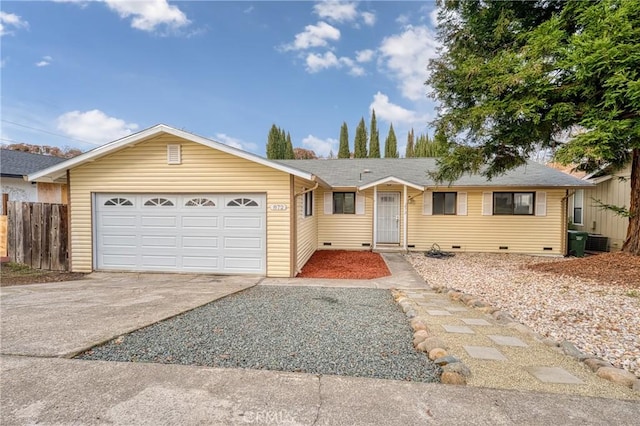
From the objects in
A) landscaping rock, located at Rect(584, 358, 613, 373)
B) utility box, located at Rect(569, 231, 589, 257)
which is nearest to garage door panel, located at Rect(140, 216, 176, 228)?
landscaping rock, located at Rect(584, 358, 613, 373)

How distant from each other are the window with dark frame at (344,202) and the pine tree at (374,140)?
18.4 meters

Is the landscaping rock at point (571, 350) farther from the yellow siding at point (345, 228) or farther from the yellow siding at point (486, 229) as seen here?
the yellow siding at point (345, 228)

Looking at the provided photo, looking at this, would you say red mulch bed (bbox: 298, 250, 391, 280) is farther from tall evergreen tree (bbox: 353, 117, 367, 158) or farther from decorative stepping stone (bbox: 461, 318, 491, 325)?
tall evergreen tree (bbox: 353, 117, 367, 158)

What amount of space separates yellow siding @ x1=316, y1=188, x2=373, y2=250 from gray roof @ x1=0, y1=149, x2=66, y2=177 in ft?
43.1

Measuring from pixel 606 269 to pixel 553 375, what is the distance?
22.2 ft

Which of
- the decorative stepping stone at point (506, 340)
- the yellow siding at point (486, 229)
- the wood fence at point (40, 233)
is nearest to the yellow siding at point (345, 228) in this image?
the yellow siding at point (486, 229)

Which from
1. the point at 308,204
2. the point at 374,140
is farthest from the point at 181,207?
the point at 374,140

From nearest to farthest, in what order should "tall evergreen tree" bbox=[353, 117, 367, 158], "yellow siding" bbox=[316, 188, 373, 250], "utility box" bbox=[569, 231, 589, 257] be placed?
"utility box" bbox=[569, 231, 589, 257] → "yellow siding" bbox=[316, 188, 373, 250] → "tall evergreen tree" bbox=[353, 117, 367, 158]

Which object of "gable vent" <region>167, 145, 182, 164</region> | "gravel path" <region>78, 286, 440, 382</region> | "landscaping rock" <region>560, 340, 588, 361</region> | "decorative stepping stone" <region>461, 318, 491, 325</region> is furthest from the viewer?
"gable vent" <region>167, 145, 182, 164</region>

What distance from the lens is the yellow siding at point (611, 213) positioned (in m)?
11.2

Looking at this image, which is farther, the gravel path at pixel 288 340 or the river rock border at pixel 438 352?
the gravel path at pixel 288 340

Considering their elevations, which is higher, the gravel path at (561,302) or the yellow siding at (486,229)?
the yellow siding at (486,229)

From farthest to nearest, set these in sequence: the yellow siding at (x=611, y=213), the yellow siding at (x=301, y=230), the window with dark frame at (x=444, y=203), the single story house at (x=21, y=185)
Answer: the single story house at (x=21, y=185) → the window with dark frame at (x=444, y=203) → the yellow siding at (x=611, y=213) → the yellow siding at (x=301, y=230)

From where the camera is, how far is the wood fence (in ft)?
26.7
